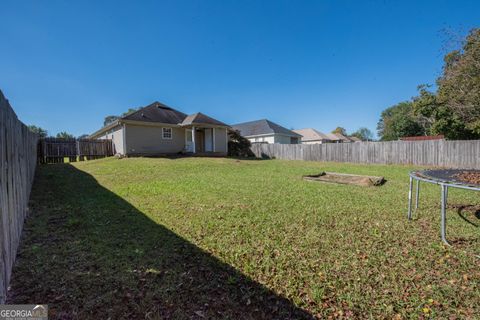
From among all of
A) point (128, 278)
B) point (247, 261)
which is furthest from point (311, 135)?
point (128, 278)

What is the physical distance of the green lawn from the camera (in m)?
1.95

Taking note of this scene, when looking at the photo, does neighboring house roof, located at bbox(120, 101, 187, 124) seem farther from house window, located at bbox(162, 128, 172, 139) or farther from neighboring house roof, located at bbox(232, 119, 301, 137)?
neighboring house roof, located at bbox(232, 119, 301, 137)

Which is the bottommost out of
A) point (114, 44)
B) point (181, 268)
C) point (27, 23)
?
point (181, 268)

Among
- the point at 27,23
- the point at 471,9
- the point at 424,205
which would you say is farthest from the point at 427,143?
the point at 27,23

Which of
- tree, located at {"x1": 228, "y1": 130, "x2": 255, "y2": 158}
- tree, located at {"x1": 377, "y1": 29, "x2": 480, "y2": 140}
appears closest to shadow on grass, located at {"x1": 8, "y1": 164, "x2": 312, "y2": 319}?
tree, located at {"x1": 377, "y1": 29, "x2": 480, "y2": 140}

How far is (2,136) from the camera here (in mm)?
2168

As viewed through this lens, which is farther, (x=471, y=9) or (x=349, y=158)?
(x=349, y=158)

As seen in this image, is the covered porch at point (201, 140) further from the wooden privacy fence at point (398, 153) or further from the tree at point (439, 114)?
the tree at point (439, 114)

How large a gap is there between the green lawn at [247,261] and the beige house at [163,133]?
36.7 feet

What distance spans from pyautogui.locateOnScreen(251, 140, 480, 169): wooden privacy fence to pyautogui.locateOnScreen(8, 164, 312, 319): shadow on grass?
16.1 m

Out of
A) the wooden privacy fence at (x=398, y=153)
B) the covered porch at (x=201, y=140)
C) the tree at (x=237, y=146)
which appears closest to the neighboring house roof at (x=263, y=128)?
the tree at (x=237, y=146)

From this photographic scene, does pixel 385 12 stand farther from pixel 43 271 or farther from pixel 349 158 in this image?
pixel 43 271

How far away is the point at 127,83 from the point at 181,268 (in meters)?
19.9

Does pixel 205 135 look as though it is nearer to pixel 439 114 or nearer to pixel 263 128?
pixel 263 128
